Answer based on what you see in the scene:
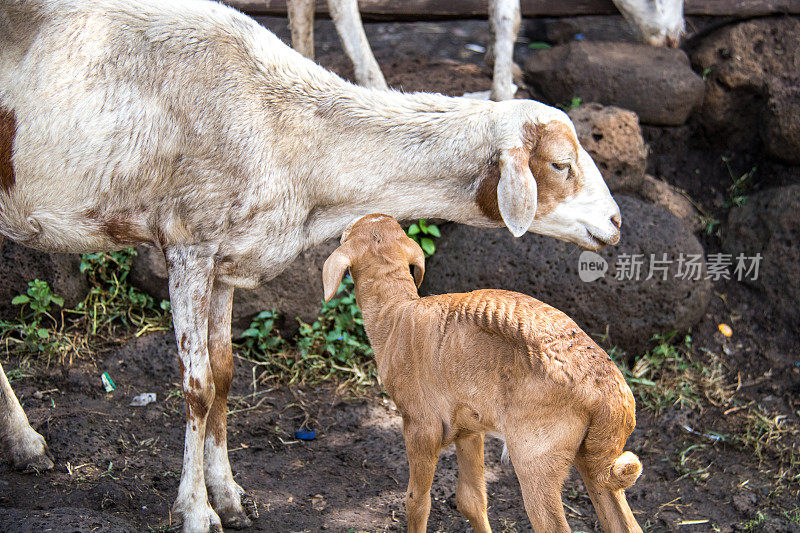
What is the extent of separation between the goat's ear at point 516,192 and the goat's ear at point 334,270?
0.75 meters

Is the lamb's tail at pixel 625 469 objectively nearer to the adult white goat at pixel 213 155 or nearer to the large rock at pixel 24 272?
the adult white goat at pixel 213 155

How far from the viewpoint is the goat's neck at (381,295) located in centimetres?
380

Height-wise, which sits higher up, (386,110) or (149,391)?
(386,110)

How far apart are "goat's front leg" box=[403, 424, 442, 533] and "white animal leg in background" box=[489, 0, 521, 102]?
3.39m

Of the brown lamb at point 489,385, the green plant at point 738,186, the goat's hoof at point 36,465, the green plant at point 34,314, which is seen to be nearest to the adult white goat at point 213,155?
the brown lamb at point 489,385

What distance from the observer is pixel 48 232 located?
4105 mm

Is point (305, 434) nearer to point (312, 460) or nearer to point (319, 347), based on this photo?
point (312, 460)

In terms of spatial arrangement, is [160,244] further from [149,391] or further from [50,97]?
[149,391]

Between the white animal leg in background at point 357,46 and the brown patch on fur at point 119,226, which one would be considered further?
the white animal leg in background at point 357,46

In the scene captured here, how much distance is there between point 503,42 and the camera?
6500 millimetres

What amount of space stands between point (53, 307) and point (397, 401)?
3281 millimetres

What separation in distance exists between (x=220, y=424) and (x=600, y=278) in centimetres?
273

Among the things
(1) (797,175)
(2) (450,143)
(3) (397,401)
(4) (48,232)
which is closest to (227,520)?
(3) (397,401)

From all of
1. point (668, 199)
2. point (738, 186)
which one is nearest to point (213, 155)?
point (668, 199)
